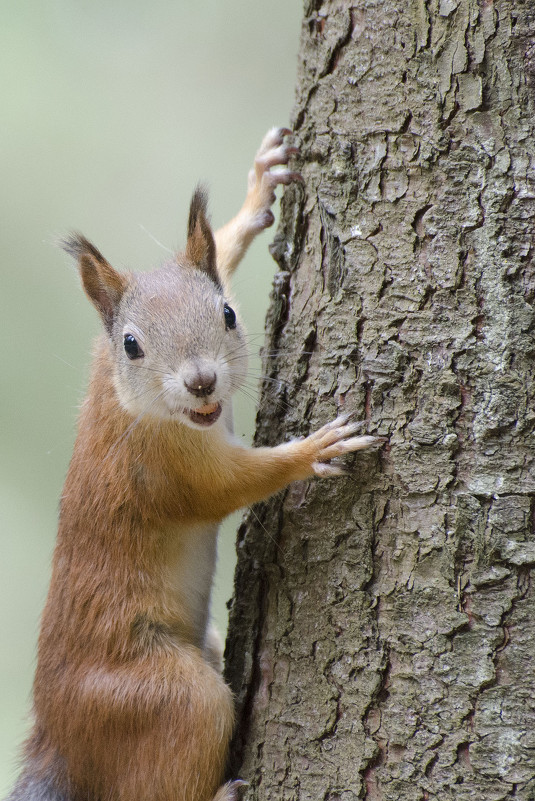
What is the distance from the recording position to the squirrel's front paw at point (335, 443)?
79.2 inches

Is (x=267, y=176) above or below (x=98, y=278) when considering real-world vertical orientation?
above

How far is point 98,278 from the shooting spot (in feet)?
8.13

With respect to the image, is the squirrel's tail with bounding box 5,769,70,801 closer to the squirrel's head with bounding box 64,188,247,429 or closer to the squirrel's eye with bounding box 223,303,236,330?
the squirrel's head with bounding box 64,188,247,429

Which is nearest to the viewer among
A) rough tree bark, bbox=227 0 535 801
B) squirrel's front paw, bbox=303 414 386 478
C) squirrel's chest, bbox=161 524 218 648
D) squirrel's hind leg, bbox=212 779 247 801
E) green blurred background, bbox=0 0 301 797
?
rough tree bark, bbox=227 0 535 801

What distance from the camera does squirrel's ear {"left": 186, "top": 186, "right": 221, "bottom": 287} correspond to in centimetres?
250

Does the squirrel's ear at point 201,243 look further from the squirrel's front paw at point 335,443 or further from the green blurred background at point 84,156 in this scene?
the green blurred background at point 84,156

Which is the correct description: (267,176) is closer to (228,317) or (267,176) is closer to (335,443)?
(228,317)

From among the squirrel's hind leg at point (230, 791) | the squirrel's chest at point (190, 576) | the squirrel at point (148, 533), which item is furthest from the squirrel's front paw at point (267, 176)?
the squirrel's hind leg at point (230, 791)

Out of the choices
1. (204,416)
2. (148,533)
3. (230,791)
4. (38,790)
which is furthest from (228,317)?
(38,790)

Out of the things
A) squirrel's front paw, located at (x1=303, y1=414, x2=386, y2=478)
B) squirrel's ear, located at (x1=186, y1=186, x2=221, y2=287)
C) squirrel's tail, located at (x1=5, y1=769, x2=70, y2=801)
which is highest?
squirrel's ear, located at (x1=186, y1=186, x2=221, y2=287)

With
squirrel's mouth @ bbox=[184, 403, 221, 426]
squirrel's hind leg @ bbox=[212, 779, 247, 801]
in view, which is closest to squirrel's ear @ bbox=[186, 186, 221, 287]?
squirrel's mouth @ bbox=[184, 403, 221, 426]

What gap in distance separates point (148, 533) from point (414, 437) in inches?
35.9

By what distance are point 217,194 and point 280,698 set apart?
2.79 meters

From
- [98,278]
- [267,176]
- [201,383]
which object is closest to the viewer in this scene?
[201,383]
